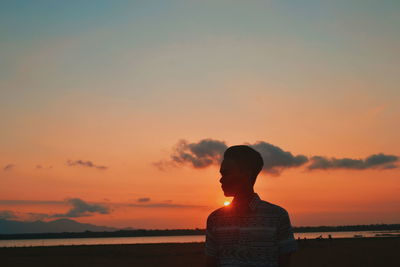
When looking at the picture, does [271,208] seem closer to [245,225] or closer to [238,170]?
[245,225]

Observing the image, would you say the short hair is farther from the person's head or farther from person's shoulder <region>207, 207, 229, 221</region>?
person's shoulder <region>207, 207, 229, 221</region>

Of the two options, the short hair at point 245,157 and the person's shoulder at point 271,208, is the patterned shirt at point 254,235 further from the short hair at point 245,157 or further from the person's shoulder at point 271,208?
the short hair at point 245,157

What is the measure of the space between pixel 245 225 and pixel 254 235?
0.10m

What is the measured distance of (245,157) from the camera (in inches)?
144

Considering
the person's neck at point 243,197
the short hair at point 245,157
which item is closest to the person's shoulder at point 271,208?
the person's neck at point 243,197

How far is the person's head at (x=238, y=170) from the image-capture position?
12.0 feet

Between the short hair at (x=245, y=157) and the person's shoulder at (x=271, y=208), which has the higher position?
the short hair at (x=245, y=157)

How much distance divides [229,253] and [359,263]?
28190 mm

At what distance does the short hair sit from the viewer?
12.0 ft

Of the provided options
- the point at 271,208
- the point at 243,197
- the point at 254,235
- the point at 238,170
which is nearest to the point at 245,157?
the point at 238,170

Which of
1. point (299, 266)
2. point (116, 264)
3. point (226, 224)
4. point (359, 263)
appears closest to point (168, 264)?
point (116, 264)

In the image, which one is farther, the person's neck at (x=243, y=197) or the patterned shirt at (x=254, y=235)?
the person's neck at (x=243, y=197)

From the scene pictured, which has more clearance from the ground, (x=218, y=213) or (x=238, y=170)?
(x=238, y=170)

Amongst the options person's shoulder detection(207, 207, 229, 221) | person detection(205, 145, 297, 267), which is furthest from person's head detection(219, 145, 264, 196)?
person's shoulder detection(207, 207, 229, 221)
